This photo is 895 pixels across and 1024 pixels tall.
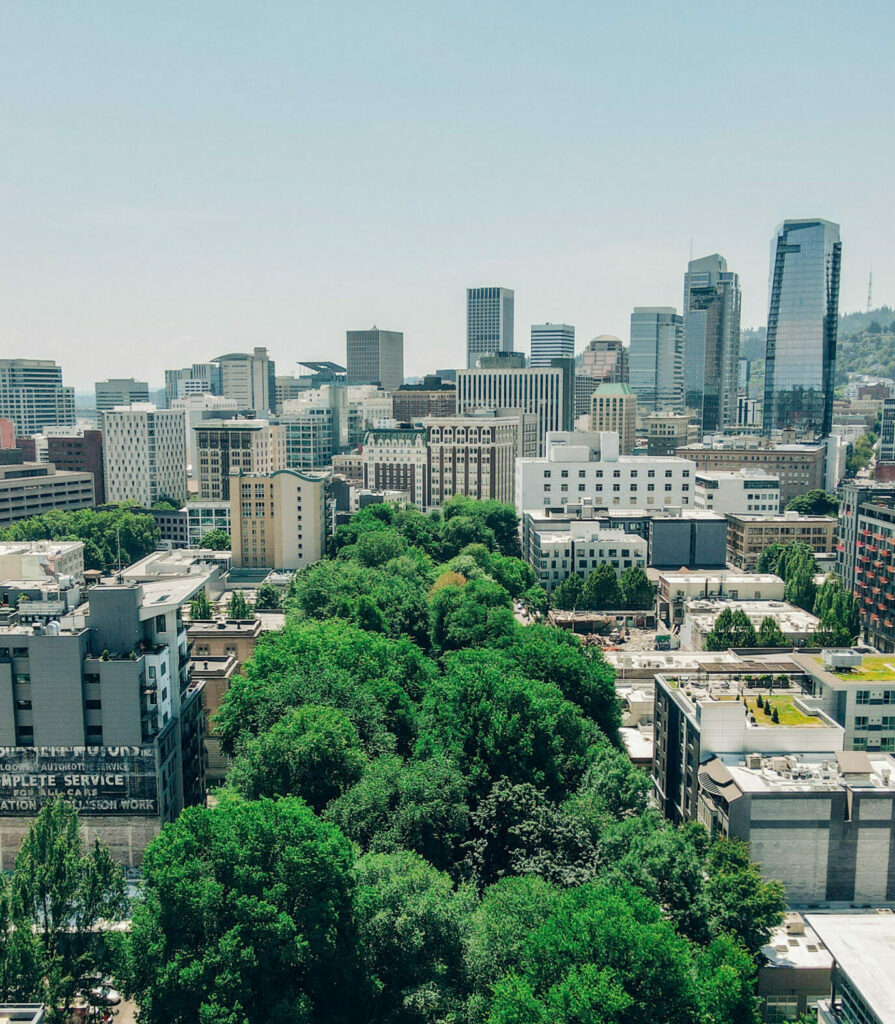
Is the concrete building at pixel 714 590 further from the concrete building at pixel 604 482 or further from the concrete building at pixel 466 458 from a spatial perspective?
the concrete building at pixel 466 458

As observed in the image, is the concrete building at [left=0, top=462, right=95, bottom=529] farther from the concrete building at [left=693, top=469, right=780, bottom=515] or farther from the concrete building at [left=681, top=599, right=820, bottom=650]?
the concrete building at [left=681, top=599, right=820, bottom=650]

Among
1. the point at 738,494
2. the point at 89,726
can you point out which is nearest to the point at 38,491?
the point at 738,494


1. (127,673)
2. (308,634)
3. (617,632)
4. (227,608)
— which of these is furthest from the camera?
(227,608)

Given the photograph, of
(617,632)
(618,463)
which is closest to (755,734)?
(617,632)

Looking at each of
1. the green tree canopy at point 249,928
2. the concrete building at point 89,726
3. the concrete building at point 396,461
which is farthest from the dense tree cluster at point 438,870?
the concrete building at point 396,461

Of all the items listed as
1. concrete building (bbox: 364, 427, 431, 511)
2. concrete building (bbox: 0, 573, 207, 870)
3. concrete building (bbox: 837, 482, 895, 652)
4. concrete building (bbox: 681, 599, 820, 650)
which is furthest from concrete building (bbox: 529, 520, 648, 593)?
concrete building (bbox: 0, 573, 207, 870)

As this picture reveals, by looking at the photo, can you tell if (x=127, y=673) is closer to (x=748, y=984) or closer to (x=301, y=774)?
(x=301, y=774)
